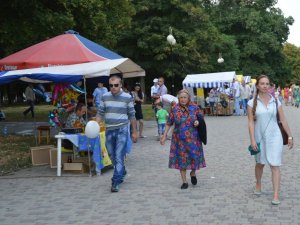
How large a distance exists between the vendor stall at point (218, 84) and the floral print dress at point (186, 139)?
17.9 meters

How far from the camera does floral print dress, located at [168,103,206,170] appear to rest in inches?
295

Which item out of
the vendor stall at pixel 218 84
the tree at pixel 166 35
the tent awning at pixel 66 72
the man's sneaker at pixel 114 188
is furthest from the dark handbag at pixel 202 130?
the tree at pixel 166 35

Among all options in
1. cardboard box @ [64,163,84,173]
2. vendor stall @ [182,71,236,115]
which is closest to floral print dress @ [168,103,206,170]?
cardboard box @ [64,163,84,173]

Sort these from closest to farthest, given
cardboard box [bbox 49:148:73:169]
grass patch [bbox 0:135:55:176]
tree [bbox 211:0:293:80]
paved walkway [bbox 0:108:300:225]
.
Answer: paved walkway [bbox 0:108:300:225], cardboard box [bbox 49:148:73:169], grass patch [bbox 0:135:55:176], tree [bbox 211:0:293:80]

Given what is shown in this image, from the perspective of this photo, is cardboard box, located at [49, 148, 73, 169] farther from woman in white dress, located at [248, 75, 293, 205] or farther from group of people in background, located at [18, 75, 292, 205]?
woman in white dress, located at [248, 75, 293, 205]

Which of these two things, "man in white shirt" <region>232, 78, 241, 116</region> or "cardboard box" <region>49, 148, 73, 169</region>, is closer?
"cardboard box" <region>49, 148, 73, 169</region>

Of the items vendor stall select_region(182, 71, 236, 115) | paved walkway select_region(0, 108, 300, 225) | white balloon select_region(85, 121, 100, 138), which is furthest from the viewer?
vendor stall select_region(182, 71, 236, 115)

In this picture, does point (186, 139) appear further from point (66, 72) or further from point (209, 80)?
point (209, 80)

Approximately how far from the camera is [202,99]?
2720cm

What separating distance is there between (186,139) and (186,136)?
0.15ft

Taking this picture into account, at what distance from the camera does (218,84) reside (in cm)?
2581

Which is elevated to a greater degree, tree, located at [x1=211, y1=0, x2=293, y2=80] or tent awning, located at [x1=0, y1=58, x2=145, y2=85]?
tree, located at [x1=211, y1=0, x2=293, y2=80]

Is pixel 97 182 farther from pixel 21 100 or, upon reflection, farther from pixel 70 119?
pixel 21 100

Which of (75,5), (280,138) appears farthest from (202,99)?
(280,138)
